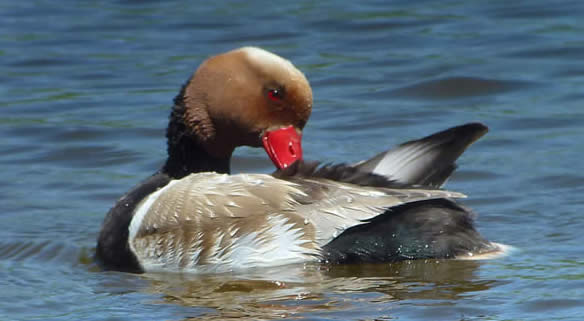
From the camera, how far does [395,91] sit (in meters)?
11.2

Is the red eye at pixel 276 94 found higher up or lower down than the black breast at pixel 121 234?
higher up

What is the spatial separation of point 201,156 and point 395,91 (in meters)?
4.30

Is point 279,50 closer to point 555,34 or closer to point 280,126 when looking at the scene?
point 555,34

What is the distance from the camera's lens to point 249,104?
7008 mm

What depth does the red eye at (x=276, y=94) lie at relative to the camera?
22.7ft

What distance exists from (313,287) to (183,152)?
1.53 meters

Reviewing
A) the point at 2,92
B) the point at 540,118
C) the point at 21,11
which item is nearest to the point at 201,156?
the point at 540,118

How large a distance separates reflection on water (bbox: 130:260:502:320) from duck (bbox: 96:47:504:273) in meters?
0.06

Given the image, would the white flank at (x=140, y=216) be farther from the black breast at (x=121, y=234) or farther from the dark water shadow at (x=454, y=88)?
the dark water shadow at (x=454, y=88)

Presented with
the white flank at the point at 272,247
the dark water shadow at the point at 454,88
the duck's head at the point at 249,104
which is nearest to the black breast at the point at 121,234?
the duck's head at the point at 249,104

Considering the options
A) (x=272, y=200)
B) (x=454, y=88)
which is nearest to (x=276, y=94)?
(x=272, y=200)

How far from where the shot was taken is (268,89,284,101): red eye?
6918 mm

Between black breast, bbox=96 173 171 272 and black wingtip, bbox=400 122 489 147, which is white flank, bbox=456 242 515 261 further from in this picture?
black breast, bbox=96 173 171 272

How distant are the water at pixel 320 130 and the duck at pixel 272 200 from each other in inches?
4.0
